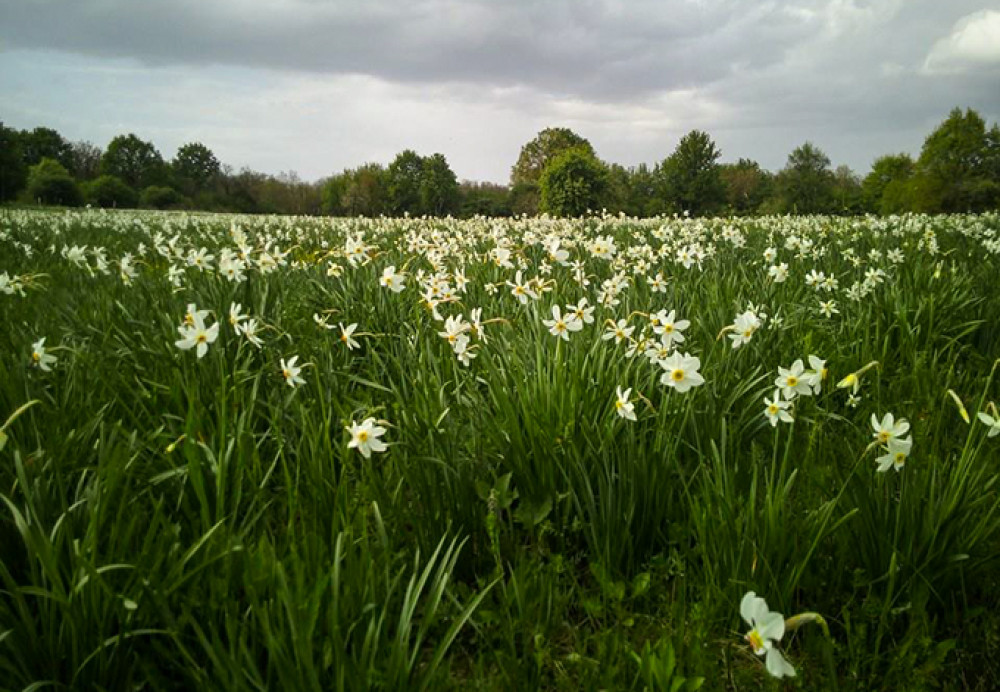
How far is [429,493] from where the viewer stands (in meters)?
2.12

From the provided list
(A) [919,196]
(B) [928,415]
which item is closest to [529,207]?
(A) [919,196]

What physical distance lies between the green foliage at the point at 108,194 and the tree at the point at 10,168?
4884 millimetres

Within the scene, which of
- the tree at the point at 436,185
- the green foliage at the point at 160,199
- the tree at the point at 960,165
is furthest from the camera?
the tree at the point at 436,185

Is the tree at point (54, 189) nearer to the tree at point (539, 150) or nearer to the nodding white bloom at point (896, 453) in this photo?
the tree at point (539, 150)

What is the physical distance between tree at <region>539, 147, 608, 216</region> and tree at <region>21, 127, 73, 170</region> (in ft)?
219

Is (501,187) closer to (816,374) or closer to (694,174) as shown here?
(694,174)

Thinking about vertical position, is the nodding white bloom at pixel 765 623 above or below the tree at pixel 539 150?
below

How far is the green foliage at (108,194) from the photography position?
56656mm

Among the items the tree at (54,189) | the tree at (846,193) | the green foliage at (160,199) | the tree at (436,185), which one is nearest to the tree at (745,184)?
the tree at (846,193)

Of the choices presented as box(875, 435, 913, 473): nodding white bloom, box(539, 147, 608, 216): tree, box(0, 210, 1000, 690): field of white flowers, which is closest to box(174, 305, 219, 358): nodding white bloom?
box(0, 210, 1000, 690): field of white flowers

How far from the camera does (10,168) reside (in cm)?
5359

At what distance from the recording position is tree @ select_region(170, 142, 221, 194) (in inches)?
3465

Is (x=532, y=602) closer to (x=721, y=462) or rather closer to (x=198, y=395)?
(x=721, y=462)

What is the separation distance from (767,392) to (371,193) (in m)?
73.4
